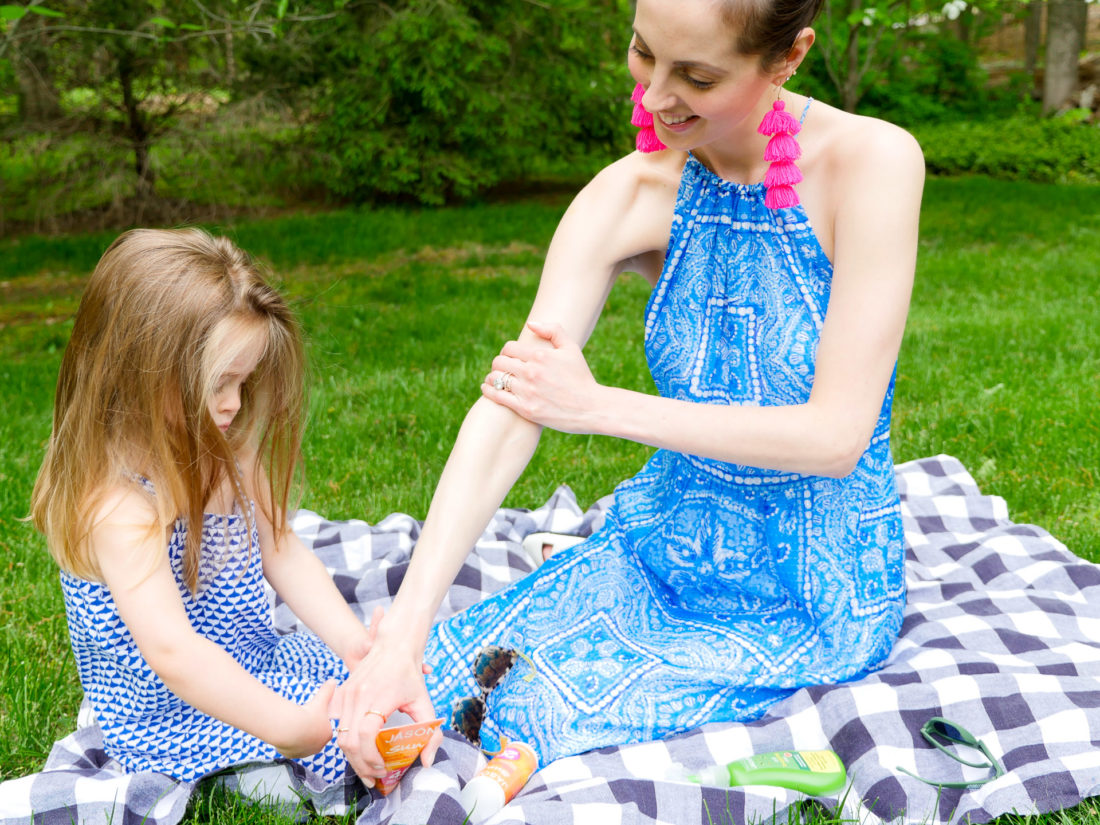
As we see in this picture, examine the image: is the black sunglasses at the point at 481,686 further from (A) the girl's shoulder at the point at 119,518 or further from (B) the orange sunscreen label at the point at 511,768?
(A) the girl's shoulder at the point at 119,518

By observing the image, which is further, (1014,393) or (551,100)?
(551,100)

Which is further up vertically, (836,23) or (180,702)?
(836,23)

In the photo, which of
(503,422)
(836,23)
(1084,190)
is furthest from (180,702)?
(836,23)

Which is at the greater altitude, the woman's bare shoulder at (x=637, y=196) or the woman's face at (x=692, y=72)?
the woman's face at (x=692, y=72)

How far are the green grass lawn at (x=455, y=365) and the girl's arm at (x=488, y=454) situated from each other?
1.39ft

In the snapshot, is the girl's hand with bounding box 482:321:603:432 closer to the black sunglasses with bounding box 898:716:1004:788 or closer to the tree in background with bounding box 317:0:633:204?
the black sunglasses with bounding box 898:716:1004:788

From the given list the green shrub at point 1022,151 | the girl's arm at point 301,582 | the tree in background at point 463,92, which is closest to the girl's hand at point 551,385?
the girl's arm at point 301,582

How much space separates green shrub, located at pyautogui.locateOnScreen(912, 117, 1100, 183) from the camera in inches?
499

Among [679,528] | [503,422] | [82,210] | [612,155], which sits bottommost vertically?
[82,210]

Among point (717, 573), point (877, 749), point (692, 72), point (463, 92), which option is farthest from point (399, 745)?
point (463, 92)

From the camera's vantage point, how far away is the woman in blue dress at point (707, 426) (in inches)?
80.4

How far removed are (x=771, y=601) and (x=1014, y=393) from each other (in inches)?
104

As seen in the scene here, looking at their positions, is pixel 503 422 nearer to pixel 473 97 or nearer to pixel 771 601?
pixel 771 601

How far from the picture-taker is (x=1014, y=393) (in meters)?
4.57
